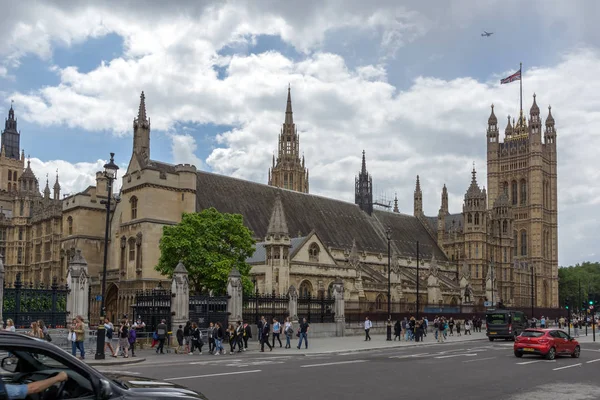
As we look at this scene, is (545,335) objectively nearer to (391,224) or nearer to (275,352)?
(275,352)

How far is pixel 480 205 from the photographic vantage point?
90438 mm

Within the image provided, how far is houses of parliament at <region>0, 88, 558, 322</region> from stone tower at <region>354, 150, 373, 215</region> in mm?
175

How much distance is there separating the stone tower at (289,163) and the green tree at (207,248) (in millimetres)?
62003

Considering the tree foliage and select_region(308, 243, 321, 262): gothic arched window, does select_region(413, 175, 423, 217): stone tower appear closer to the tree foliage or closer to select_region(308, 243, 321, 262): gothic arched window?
select_region(308, 243, 321, 262): gothic arched window

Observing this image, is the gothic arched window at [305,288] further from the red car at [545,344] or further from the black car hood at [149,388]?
the black car hood at [149,388]

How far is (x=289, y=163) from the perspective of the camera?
10862cm

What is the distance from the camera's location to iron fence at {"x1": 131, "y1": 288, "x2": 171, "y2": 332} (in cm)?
3319

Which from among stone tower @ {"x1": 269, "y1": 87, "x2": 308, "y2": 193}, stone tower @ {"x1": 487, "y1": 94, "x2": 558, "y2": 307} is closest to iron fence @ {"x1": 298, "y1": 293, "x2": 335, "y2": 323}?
stone tower @ {"x1": 269, "y1": 87, "x2": 308, "y2": 193}

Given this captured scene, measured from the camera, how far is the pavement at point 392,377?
14930mm

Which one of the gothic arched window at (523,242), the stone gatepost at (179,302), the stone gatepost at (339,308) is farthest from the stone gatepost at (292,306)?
the gothic arched window at (523,242)

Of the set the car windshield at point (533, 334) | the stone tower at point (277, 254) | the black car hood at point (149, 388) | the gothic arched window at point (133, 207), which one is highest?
the gothic arched window at point (133, 207)

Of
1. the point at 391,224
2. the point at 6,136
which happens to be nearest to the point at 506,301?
the point at 391,224

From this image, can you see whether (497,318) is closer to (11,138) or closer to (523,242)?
(523,242)

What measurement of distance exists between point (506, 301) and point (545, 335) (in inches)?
2689
